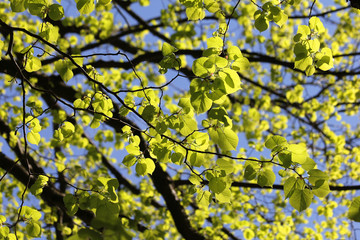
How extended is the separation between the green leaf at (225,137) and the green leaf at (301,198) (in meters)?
0.37

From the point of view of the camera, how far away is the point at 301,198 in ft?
4.70

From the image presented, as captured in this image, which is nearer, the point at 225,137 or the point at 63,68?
the point at 225,137

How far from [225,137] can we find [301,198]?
0.46 metres

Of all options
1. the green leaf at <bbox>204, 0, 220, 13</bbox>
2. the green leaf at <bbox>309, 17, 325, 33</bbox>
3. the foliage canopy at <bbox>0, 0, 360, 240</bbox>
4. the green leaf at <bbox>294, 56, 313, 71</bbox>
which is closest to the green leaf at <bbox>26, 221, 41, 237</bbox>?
the foliage canopy at <bbox>0, 0, 360, 240</bbox>

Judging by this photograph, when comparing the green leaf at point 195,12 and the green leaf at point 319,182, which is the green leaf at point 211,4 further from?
the green leaf at point 319,182

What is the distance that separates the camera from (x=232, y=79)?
1.32 metres

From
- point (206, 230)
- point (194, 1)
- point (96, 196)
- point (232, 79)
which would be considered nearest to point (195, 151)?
point (232, 79)

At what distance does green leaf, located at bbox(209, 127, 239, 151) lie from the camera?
149cm

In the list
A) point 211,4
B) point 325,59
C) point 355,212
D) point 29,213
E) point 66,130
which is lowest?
point 355,212

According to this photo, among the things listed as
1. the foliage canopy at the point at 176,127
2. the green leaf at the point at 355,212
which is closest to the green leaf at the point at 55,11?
the foliage canopy at the point at 176,127

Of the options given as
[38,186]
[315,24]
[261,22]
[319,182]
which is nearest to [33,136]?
[38,186]

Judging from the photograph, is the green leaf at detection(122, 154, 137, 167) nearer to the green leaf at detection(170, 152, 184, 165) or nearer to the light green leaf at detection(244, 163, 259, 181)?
the green leaf at detection(170, 152, 184, 165)

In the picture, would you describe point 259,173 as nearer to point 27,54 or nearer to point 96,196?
point 96,196

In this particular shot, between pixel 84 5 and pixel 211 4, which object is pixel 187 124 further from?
pixel 84 5
